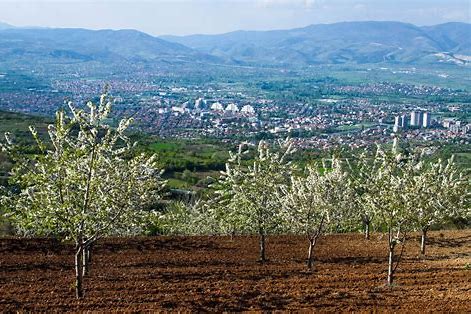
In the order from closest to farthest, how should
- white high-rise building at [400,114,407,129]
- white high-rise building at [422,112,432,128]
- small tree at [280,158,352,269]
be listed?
small tree at [280,158,352,269]
white high-rise building at [422,112,432,128]
white high-rise building at [400,114,407,129]

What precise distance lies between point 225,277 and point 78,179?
26.3 feet

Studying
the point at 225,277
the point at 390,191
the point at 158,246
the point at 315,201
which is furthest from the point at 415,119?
the point at 225,277

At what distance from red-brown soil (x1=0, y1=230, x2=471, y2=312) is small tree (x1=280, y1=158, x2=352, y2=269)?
6.10ft

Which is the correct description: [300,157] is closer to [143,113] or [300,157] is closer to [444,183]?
[444,183]

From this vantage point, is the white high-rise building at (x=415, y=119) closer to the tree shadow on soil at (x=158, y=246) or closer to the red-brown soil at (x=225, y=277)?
the red-brown soil at (x=225, y=277)

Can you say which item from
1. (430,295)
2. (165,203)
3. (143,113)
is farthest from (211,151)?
(430,295)

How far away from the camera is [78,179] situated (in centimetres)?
1497

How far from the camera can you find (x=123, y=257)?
2456 centimetres

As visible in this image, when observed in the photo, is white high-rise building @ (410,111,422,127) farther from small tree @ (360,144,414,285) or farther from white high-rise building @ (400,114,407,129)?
small tree @ (360,144,414,285)

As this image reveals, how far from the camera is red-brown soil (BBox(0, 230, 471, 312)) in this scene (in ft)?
53.7

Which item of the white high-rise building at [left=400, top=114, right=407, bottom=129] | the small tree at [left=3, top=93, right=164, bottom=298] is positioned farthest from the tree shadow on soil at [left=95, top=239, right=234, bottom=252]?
the white high-rise building at [left=400, top=114, right=407, bottom=129]

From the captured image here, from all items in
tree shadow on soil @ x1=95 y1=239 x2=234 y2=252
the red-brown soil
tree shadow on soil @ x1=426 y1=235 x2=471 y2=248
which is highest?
the red-brown soil

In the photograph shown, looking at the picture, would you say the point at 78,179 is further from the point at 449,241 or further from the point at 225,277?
the point at 449,241

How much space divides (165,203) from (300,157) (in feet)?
143
